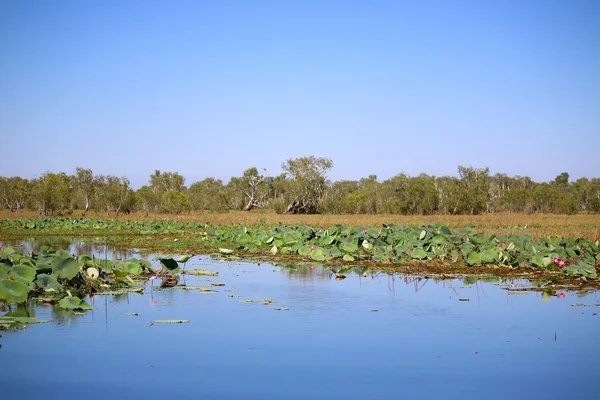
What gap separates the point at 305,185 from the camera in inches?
2323

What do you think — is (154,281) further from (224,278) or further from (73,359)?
(73,359)

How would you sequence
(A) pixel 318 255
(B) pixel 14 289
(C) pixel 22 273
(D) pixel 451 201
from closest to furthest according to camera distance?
(B) pixel 14 289, (C) pixel 22 273, (A) pixel 318 255, (D) pixel 451 201

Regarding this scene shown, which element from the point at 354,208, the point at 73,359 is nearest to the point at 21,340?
the point at 73,359

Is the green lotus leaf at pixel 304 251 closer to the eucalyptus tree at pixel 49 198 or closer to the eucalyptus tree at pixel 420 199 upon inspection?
the eucalyptus tree at pixel 49 198

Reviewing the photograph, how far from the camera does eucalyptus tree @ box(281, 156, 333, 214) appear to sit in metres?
58.0

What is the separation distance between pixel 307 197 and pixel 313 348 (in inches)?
2024

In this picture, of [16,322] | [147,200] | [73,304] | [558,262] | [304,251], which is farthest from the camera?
[147,200]

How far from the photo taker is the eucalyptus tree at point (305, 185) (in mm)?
58031

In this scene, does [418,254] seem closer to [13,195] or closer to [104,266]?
[104,266]

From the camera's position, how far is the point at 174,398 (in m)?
5.73

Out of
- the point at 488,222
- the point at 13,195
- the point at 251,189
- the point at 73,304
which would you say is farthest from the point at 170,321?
the point at 251,189

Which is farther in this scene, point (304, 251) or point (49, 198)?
point (49, 198)

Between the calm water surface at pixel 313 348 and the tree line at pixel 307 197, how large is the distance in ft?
126

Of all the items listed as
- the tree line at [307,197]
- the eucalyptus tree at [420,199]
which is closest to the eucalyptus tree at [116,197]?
the tree line at [307,197]
